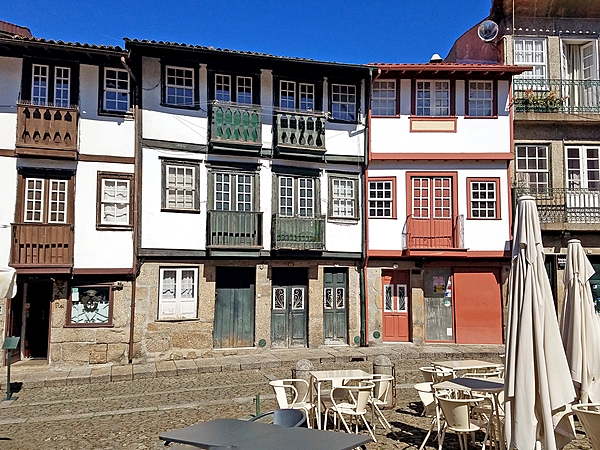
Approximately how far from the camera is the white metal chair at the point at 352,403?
25.6 ft

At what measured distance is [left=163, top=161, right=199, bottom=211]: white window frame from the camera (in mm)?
16359

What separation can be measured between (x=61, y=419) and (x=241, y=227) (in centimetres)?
813

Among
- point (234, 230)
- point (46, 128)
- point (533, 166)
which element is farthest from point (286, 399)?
point (533, 166)

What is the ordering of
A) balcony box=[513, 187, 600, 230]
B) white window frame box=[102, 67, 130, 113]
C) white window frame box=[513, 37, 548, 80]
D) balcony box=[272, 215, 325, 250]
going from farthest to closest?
white window frame box=[513, 37, 548, 80], balcony box=[513, 187, 600, 230], balcony box=[272, 215, 325, 250], white window frame box=[102, 67, 130, 113]

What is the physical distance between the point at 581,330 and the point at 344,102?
40.1 ft

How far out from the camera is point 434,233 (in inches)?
723

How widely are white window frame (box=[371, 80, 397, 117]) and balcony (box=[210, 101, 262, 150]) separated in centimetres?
399

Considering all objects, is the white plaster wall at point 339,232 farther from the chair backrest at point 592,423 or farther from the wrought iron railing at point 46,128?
the chair backrest at point 592,423

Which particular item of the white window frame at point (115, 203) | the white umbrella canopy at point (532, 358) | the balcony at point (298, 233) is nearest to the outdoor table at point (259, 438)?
the white umbrella canopy at point (532, 358)

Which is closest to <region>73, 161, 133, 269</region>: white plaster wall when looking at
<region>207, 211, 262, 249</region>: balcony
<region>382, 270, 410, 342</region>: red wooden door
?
<region>207, 211, 262, 249</region>: balcony

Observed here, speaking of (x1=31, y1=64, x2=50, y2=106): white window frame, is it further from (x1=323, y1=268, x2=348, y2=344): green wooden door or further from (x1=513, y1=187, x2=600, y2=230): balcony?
(x1=513, y1=187, x2=600, y2=230): balcony

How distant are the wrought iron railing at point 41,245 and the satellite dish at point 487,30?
14743mm

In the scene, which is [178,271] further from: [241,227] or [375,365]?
[375,365]

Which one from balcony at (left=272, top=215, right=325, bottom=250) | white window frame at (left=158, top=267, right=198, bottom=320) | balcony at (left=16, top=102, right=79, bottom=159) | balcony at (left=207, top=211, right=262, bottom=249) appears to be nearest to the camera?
balcony at (left=16, top=102, right=79, bottom=159)
